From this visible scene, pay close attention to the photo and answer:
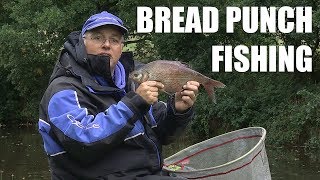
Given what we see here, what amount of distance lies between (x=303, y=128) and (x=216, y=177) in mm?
13184

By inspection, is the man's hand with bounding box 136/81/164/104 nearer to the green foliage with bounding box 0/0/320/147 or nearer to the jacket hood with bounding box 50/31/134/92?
the jacket hood with bounding box 50/31/134/92

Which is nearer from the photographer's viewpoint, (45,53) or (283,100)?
(283,100)

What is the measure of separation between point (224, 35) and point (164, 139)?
1791cm

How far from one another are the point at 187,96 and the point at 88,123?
0.84 metres

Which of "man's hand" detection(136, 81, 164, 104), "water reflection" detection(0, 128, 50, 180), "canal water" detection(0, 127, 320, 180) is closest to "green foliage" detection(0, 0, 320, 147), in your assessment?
"canal water" detection(0, 127, 320, 180)

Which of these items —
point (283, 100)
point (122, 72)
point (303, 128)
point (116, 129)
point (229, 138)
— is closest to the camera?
point (116, 129)

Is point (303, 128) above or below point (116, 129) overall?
below

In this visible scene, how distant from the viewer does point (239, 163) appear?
396 cm

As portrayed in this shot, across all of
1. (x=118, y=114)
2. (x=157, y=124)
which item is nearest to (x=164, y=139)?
(x=157, y=124)

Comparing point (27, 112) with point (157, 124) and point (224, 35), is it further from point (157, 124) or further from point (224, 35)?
point (157, 124)

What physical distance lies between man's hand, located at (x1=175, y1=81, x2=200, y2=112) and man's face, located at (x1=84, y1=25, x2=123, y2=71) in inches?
18.7

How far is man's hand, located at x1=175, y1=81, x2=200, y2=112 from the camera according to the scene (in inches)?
155

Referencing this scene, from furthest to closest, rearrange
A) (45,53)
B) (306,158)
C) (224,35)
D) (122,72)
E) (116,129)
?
1. (45,53)
2. (224,35)
3. (306,158)
4. (122,72)
5. (116,129)

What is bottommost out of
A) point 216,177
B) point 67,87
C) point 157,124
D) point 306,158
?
point 306,158
